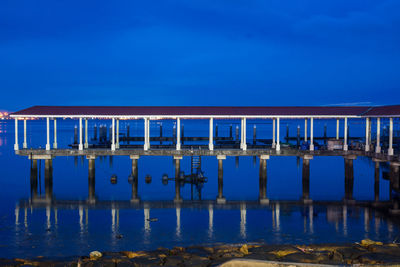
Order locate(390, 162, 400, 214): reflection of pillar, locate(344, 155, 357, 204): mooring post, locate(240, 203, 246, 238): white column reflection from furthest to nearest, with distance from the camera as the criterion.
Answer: locate(344, 155, 357, 204): mooring post → locate(390, 162, 400, 214): reflection of pillar → locate(240, 203, 246, 238): white column reflection

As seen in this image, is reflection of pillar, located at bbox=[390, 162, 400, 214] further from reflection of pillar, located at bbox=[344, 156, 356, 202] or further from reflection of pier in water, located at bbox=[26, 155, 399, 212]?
reflection of pillar, located at bbox=[344, 156, 356, 202]

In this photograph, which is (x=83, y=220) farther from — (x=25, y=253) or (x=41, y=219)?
(x=25, y=253)

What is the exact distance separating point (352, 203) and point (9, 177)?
29788mm

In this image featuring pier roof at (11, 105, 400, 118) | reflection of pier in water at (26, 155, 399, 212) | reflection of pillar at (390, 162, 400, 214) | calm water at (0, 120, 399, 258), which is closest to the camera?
calm water at (0, 120, 399, 258)

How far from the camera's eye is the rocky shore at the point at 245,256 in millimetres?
13977

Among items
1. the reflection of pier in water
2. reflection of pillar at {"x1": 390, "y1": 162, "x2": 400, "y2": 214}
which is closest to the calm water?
the reflection of pier in water

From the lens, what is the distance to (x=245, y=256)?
1447cm

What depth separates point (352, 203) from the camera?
2617cm

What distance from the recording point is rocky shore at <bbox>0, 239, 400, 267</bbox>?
45.9 ft

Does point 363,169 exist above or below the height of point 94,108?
below

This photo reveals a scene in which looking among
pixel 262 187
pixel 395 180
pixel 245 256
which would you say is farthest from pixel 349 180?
pixel 245 256

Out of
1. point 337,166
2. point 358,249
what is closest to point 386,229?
point 358,249

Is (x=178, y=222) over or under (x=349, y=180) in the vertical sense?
under

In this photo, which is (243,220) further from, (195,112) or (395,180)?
(395,180)
